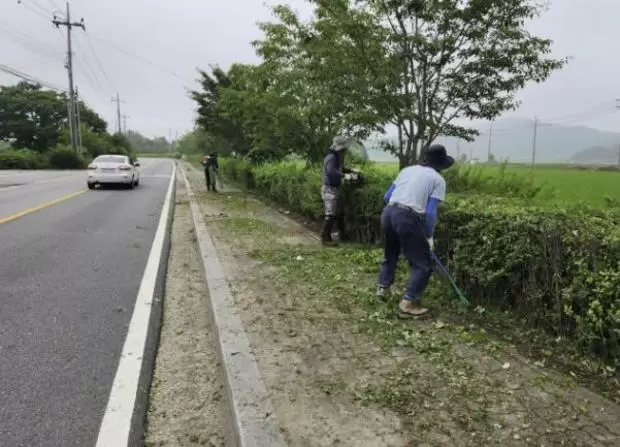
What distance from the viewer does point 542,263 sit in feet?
12.6

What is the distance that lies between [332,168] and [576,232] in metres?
4.47

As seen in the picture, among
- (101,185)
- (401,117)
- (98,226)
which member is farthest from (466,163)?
(101,185)

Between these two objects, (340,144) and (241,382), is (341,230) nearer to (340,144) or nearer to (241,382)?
(340,144)

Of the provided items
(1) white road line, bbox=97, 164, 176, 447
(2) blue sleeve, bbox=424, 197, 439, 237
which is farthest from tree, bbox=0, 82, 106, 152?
(2) blue sleeve, bbox=424, 197, 439, 237

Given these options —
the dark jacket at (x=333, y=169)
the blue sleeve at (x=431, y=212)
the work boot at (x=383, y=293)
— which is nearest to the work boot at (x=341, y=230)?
the dark jacket at (x=333, y=169)

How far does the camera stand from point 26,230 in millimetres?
9492

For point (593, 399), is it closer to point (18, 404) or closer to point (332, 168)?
point (18, 404)

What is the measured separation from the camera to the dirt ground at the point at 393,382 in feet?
9.05

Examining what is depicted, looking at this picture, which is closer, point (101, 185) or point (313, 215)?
point (313, 215)

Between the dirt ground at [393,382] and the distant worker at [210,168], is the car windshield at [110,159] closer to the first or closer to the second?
the distant worker at [210,168]

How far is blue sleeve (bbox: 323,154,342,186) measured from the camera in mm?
7719

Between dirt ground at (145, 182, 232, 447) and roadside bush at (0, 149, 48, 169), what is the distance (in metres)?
43.8

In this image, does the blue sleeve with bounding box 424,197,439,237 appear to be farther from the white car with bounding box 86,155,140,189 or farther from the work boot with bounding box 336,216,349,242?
the white car with bounding box 86,155,140,189

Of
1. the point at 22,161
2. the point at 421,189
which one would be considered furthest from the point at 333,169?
the point at 22,161
